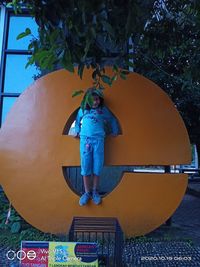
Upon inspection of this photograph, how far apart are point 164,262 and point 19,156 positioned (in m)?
2.73

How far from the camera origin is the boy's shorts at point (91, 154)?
630 cm

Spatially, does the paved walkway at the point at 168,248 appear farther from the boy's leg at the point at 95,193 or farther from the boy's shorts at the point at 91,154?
the boy's shorts at the point at 91,154

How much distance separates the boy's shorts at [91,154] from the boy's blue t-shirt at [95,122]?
0.09 metres

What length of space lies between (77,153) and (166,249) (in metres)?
1.88

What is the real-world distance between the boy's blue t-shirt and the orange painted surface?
0.13m

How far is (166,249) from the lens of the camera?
5941 mm

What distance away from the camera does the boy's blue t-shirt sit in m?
6.36

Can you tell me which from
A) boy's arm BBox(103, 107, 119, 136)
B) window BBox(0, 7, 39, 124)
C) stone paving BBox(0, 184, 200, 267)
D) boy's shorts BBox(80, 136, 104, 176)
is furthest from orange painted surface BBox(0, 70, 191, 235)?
window BBox(0, 7, 39, 124)

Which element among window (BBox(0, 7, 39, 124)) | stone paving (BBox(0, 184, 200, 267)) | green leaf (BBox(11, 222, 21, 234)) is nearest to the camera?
stone paving (BBox(0, 184, 200, 267))

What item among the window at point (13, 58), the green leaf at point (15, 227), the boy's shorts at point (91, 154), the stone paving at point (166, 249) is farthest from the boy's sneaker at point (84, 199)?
the window at point (13, 58)

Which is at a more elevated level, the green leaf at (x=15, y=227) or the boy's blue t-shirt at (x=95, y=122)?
A: the boy's blue t-shirt at (x=95, y=122)

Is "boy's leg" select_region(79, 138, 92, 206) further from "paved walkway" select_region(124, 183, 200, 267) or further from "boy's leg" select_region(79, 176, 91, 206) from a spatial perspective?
"paved walkway" select_region(124, 183, 200, 267)

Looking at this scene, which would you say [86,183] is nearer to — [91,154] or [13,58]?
[91,154]

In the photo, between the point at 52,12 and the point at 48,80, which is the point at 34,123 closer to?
the point at 48,80
